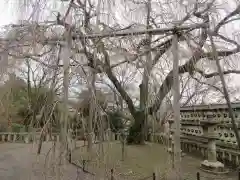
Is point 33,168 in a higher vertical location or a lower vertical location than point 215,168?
higher

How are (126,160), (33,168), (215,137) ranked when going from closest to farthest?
(33,168)
(215,137)
(126,160)

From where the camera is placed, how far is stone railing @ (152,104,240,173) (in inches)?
206

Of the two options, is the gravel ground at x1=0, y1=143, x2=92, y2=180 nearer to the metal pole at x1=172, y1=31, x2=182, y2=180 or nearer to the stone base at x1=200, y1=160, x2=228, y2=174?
the metal pole at x1=172, y1=31, x2=182, y2=180

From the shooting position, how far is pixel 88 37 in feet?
9.29

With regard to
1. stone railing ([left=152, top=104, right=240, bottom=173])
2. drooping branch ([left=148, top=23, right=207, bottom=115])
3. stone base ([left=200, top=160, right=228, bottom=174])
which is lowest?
stone base ([left=200, top=160, right=228, bottom=174])

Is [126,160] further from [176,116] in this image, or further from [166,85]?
[176,116]

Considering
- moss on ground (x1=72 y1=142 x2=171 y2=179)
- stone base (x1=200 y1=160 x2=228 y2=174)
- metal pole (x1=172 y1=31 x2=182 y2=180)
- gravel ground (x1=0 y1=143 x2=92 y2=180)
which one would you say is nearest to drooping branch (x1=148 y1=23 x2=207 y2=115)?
metal pole (x1=172 y1=31 x2=182 y2=180)

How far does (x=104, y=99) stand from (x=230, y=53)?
2.91 m

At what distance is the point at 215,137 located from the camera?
535cm

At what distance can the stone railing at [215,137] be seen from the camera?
5230 millimetres

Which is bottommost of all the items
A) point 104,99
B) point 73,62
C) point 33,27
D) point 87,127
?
point 87,127

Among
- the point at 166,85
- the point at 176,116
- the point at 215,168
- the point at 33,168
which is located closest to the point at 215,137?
the point at 215,168

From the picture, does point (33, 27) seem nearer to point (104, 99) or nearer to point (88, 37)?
point (88, 37)

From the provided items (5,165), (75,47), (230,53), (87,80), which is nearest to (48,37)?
(75,47)
